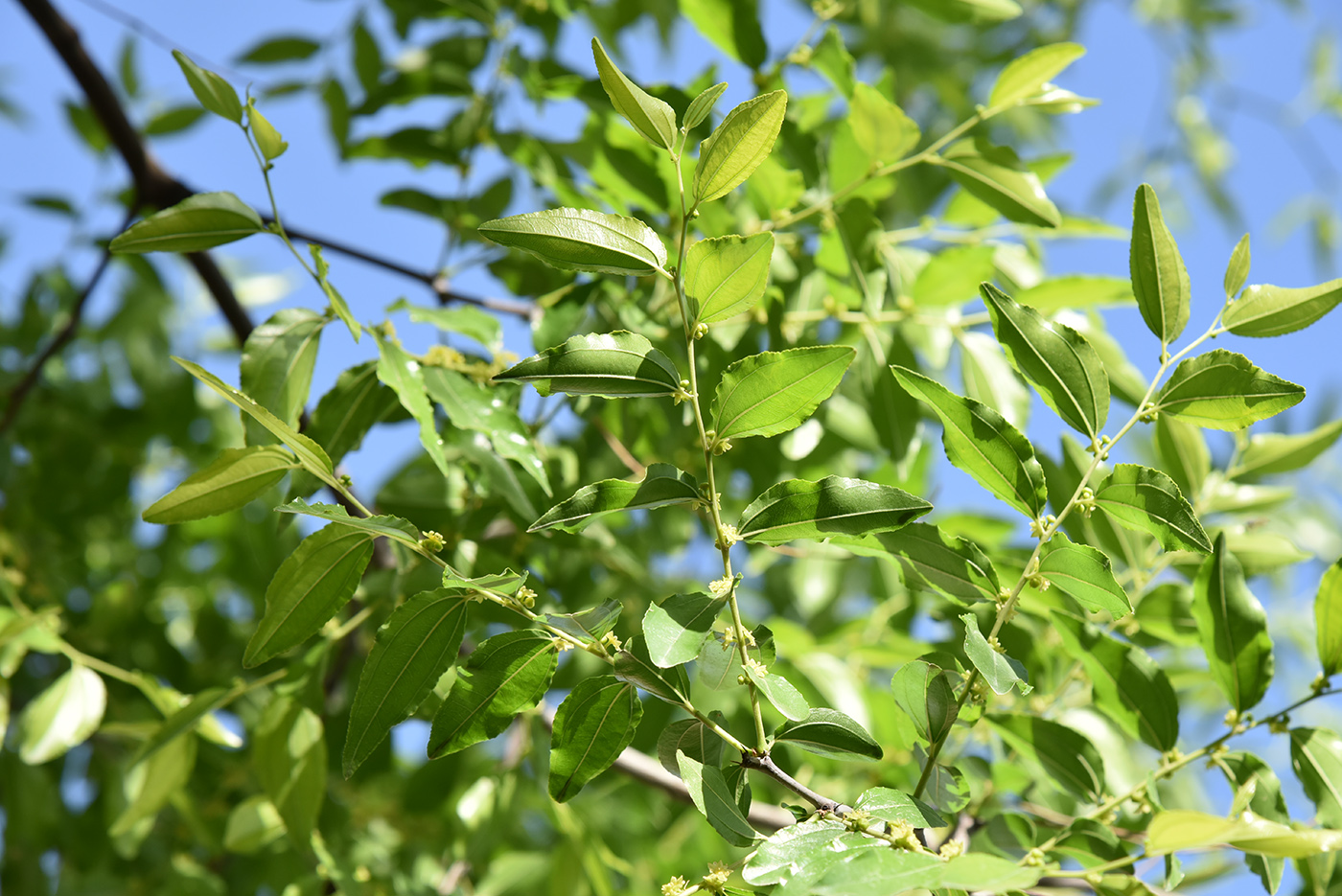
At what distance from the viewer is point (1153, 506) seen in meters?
0.56

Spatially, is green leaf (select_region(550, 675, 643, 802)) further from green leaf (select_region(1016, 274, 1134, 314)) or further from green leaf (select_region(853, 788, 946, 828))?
green leaf (select_region(1016, 274, 1134, 314))

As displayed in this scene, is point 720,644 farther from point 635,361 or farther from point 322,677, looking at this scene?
point 322,677

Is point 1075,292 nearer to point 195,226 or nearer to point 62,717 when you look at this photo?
point 195,226

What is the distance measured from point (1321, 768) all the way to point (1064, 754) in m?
0.16

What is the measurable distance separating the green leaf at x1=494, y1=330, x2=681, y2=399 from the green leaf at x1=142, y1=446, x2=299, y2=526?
0.52 ft

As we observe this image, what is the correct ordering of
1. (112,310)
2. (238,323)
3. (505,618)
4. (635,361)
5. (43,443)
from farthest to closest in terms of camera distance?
1. (112,310)
2. (43,443)
3. (238,323)
4. (505,618)
5. (635,361)

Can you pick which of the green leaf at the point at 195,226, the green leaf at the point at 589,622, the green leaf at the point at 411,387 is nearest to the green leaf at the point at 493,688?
the green leaf at the point at 589,622

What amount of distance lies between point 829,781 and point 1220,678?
663 millimetres

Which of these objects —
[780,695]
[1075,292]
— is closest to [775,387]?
[780,695]

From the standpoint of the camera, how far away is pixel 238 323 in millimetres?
1136

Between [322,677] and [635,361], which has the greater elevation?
[635,361]

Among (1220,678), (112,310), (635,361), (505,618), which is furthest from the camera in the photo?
(112,310)

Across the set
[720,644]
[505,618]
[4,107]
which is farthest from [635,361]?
[4,107]

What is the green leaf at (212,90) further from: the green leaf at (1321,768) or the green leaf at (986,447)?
the green leaf at (1321,768)
